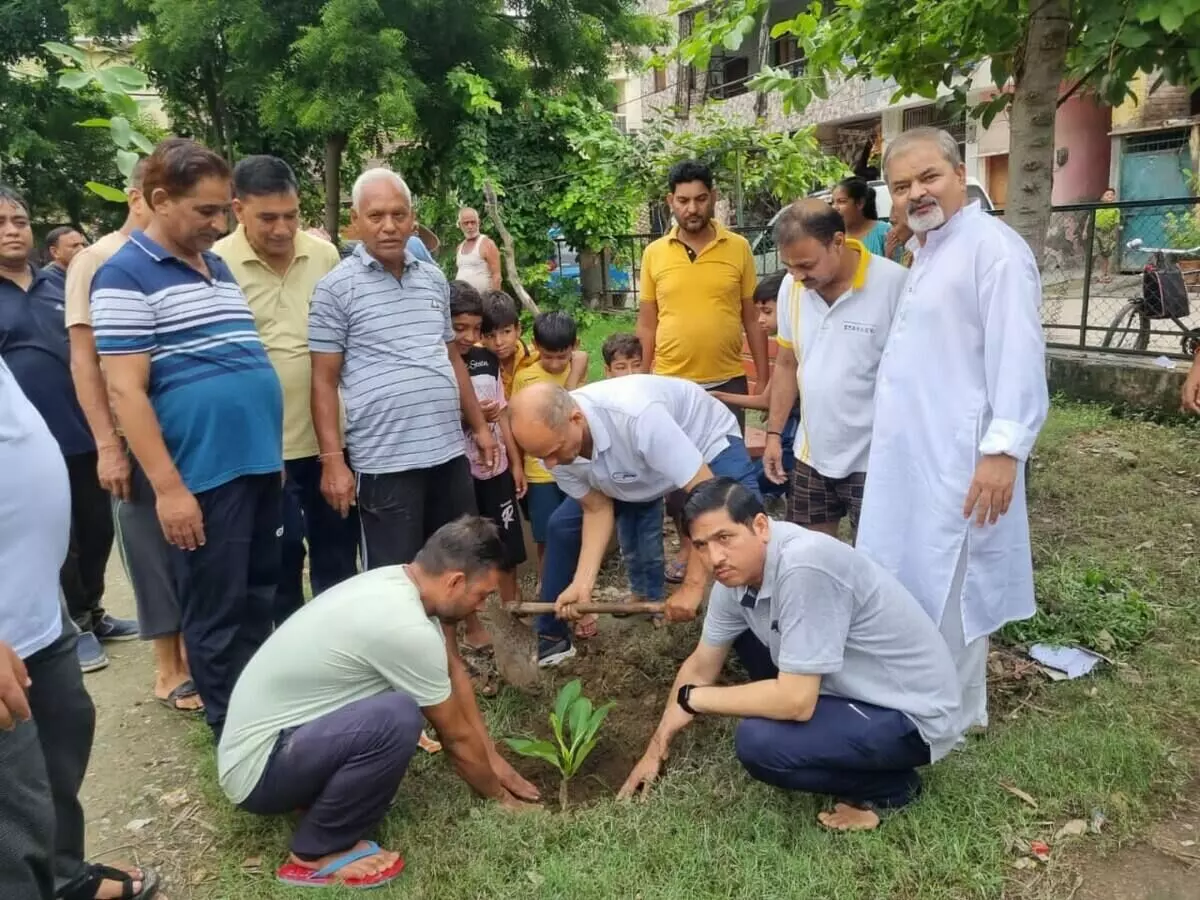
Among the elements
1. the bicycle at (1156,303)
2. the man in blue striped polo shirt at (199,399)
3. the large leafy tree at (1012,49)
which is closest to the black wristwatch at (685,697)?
the man in blue striped polo shirt at (199,399)

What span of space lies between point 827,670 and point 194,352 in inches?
75.3

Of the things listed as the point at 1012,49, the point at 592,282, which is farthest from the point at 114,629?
the point at 592,282

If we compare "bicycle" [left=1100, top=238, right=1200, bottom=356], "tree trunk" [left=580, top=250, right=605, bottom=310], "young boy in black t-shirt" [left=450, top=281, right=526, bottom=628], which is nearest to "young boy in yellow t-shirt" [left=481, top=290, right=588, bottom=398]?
"young boy in black t-shirt" [left=450, top=281, right=526, bottom=628]

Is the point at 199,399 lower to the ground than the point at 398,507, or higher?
higher

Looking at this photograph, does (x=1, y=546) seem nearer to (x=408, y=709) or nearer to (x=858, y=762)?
(x=408, y=709)

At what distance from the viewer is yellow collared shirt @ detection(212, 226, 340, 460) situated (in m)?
3.03

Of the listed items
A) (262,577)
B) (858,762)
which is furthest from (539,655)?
(858,762)

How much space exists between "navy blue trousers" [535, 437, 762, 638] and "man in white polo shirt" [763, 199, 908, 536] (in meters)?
0.24

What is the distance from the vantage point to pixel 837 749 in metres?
2.32

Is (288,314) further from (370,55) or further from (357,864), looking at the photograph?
(370,55)

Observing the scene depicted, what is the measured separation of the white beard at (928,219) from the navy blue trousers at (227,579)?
2030 mm

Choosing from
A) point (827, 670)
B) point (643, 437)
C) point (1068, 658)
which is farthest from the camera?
point (1068, 658)

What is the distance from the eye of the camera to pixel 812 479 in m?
3.23

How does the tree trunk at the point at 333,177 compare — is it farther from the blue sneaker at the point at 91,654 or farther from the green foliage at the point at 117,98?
the blue sneaker at the point at 91,654
